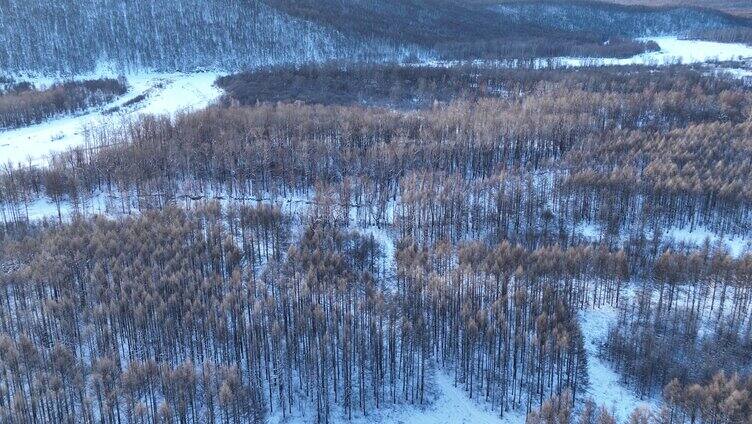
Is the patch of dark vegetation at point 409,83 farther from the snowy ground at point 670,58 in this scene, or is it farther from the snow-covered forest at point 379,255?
the snowy ground at point 670,58

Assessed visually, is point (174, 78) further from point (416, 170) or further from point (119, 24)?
point (416, 170)

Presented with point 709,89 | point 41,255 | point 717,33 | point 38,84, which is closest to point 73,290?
point 41,255

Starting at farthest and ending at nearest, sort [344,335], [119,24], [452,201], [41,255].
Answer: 1. [119,24]
2. [452,201]
3. [41,255]
4. [344,335]

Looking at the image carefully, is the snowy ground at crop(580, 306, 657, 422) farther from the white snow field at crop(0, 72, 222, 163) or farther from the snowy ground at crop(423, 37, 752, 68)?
the snowy ground at crop(423, 37, 752, 68)

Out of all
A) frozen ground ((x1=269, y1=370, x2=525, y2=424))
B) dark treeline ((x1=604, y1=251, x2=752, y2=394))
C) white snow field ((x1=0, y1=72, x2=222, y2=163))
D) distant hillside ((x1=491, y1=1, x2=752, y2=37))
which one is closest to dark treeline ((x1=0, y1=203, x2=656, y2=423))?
frozen ground ((x1=269, y1=370, x2=525, y2=424))

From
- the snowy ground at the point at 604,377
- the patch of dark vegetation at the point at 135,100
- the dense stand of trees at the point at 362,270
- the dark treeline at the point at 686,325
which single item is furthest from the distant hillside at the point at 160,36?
the dark treeline at the point at 686,325
